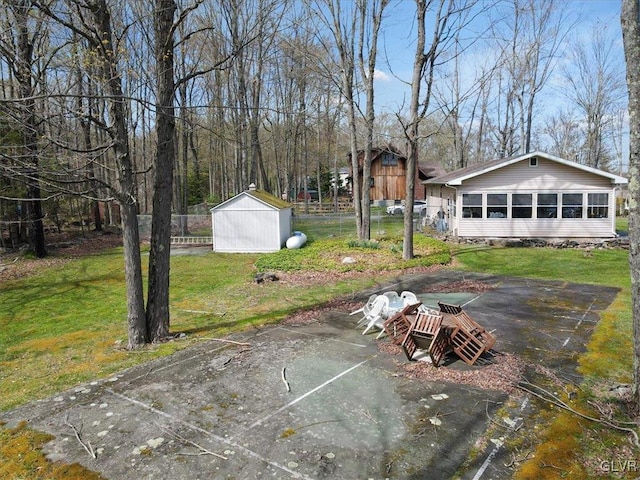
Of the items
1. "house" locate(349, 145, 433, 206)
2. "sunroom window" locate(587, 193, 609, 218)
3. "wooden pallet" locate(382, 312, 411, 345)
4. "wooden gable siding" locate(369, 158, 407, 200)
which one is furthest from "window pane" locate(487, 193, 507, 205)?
"wooden gable siding" locate(369, 158, 407, 200)

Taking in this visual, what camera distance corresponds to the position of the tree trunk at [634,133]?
4975 mm

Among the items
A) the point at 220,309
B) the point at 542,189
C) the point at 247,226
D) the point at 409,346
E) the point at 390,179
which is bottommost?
the point at 220,309

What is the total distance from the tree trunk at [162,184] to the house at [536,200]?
562 inches

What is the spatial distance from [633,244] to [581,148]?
47939 mm

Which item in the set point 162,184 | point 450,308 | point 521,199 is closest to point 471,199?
point 521,199

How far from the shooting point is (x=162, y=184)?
25.9ft

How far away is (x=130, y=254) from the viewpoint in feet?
25.0

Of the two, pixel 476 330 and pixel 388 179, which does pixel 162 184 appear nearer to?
pixel 476 330

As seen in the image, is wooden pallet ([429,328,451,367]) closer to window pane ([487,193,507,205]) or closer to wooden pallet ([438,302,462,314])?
wooden pallet ([438,302,462,314])

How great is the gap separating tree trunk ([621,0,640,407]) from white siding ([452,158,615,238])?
14.7 meters

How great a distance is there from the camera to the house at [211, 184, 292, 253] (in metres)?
18.8

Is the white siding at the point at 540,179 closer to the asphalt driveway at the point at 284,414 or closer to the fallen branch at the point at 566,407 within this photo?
the asphalt driveway at the point at 284,414

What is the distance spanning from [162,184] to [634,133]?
6995 millimetres

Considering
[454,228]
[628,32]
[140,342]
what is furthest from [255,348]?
[454,228]
